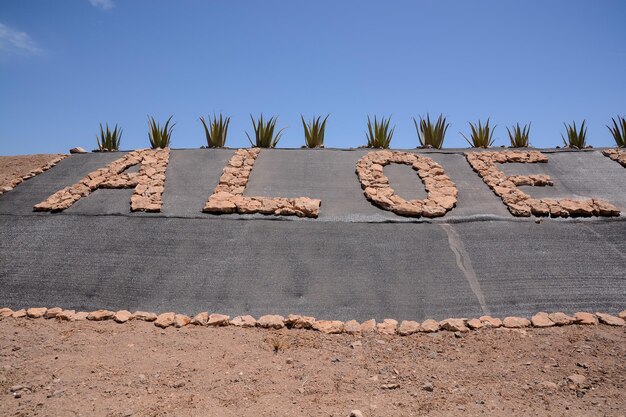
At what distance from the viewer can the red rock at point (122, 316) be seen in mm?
5215

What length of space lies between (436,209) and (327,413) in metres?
4.63

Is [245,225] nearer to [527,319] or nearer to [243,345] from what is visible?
[243,345]

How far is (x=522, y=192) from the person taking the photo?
8008 millimetres

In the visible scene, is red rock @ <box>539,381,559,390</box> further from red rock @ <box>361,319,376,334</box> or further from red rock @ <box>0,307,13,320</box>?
red rock @ <box>0,307,13,320</box>

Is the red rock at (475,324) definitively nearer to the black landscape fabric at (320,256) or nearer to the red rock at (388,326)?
the black landscape fabric at (320,256)

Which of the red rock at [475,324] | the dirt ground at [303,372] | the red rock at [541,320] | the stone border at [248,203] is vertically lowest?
the dirt ground at [303,372]

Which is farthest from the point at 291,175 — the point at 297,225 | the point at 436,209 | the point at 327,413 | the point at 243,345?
the point at 327,413

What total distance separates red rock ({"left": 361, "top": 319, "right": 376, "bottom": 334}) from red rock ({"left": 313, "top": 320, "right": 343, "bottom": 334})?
0.23m

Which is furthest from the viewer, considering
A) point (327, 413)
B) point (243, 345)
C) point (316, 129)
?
point (316, 129)

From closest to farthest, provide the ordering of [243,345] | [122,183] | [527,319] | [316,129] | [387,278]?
[243,345]
[527,319]
[387,278]
[122,183]
[316,129]

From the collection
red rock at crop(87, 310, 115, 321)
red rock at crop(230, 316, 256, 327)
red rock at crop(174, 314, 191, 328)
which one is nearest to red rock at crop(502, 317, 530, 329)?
red rock at crop(230, 316, 256, 327)

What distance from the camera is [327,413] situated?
3.48 m

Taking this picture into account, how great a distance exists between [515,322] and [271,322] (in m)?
2.61

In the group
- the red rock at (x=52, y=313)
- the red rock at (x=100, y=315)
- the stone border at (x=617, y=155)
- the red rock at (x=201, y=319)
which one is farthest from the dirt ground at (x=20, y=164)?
the stone border at (x=617, y=155)
